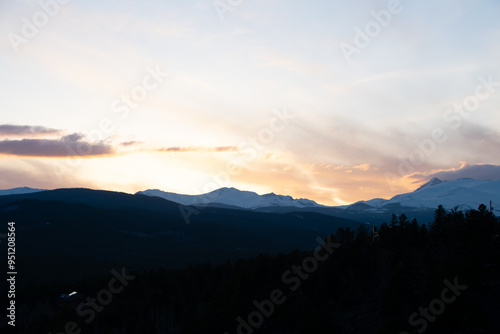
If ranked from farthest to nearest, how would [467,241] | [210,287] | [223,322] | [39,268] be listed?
[39,268], [210,287], [223,322], [467,241]

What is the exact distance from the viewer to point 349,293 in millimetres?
51844

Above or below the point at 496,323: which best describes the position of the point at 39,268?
below

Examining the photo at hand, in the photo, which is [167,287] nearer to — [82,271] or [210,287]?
[210,287]

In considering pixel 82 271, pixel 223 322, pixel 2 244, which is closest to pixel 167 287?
pixel 223 322

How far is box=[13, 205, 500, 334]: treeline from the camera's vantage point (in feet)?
133

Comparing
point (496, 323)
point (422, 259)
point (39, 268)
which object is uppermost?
point (422, 259)

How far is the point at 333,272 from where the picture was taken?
184 ft

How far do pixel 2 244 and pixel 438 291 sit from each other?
182m

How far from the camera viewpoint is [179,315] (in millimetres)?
67375

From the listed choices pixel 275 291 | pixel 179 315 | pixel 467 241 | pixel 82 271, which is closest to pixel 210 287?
pixel 179 315

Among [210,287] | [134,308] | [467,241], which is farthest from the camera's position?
[210,287]

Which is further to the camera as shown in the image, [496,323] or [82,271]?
[82,271]

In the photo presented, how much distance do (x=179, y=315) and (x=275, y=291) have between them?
16865 mm

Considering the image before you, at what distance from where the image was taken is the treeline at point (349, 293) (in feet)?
133
